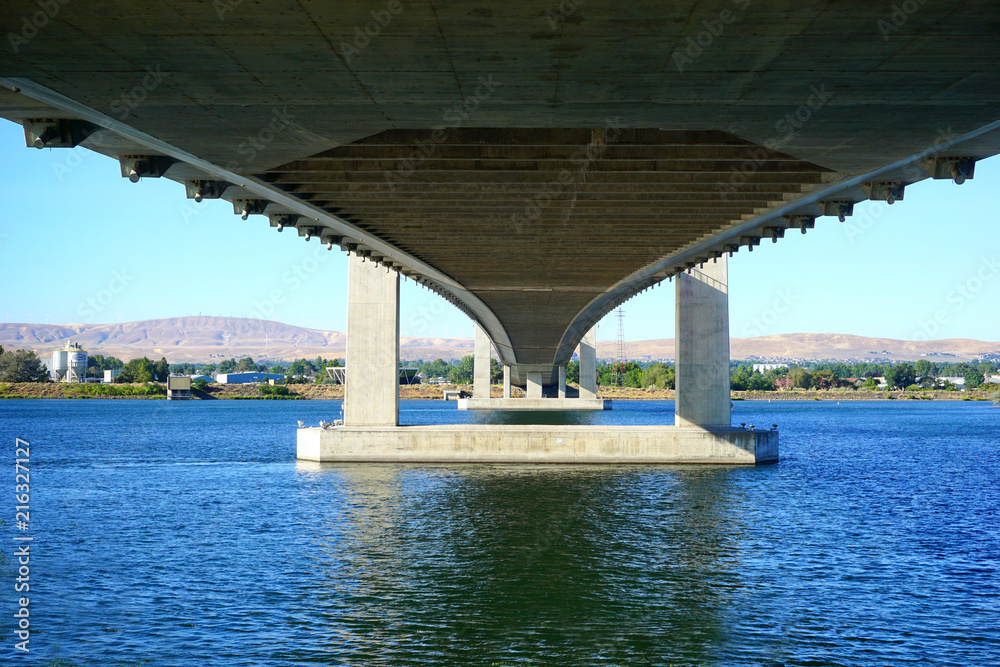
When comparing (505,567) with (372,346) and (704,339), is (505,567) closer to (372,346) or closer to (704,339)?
(372,346)

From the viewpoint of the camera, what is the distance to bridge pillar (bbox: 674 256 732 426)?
45.5 meters

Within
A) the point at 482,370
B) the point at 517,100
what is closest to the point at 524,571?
the point at 517,100

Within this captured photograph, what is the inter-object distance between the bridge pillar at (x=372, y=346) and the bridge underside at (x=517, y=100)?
18701mm

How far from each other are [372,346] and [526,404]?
74.2m

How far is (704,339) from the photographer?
45875 millimetres

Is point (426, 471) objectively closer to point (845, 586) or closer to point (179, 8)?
point (845, 586)

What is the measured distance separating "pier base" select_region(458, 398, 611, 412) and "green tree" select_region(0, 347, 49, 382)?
123867 millimetres

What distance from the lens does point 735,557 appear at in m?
22.8

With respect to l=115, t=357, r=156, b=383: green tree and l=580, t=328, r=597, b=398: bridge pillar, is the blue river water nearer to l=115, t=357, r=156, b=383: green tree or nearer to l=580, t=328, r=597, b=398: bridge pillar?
l=580, t=328, r=597, b=398: bridge pillar

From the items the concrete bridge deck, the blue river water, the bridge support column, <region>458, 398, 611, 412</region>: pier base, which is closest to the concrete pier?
the bridge support column

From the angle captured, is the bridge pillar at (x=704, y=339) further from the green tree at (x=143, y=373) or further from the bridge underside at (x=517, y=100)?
the green tree at (x=143, y=373)

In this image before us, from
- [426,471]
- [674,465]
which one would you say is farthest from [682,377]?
[426,471]

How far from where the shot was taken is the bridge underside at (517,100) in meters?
10.5

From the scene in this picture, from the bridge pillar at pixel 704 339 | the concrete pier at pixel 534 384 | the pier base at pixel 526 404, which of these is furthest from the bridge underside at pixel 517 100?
the concrete pier at pixel 534 384
